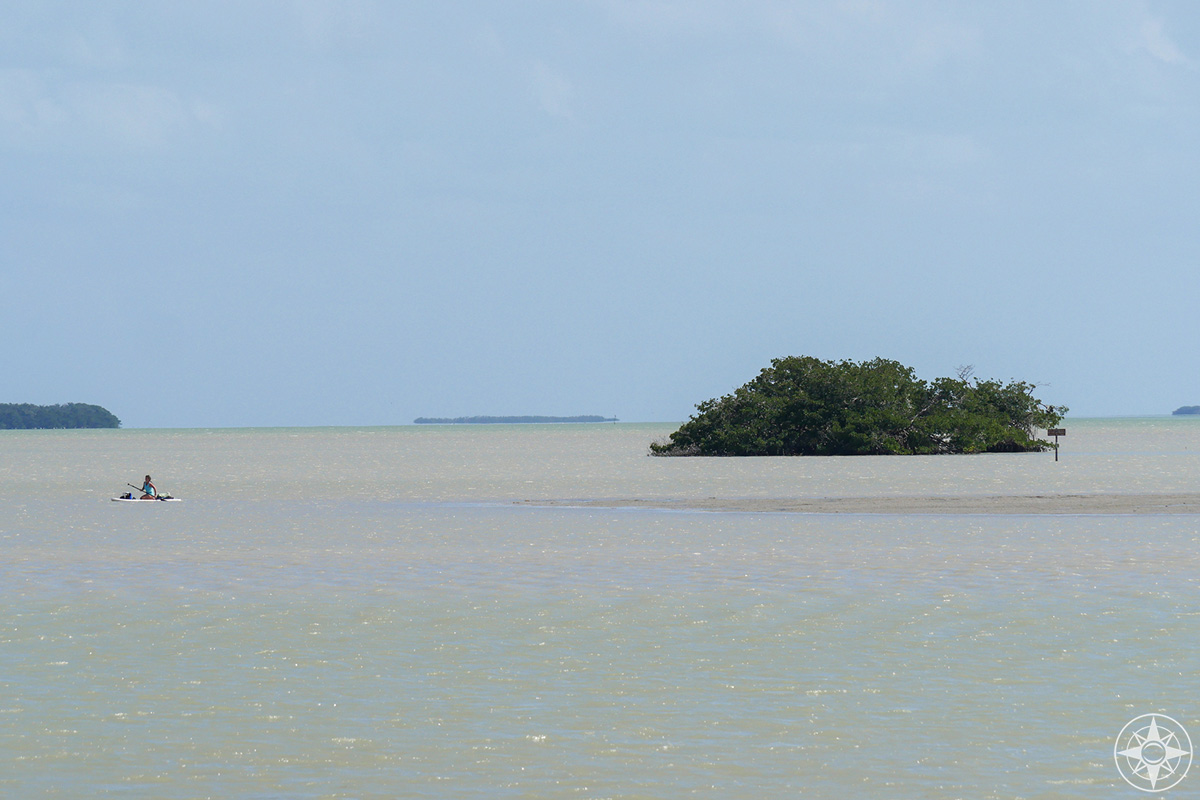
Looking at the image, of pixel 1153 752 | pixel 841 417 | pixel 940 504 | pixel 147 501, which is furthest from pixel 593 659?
pixel 841 417

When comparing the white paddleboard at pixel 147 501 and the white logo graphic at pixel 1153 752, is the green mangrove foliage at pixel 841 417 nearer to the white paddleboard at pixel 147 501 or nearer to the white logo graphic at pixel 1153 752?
the white paddleboard at pixel 147 501

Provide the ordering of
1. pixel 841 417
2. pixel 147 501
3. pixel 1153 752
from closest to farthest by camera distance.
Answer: pixel 1153 752 < pixel 147 501 < pixel 841 417

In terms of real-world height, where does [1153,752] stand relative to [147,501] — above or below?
below

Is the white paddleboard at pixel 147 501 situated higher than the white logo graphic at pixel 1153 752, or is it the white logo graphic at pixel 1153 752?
the white paddleboard at pixel 147 501

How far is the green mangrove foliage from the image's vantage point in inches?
3014

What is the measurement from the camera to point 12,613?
1727 cm

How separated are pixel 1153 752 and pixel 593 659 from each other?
5.43 meters

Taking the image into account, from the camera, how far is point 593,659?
1395 cm

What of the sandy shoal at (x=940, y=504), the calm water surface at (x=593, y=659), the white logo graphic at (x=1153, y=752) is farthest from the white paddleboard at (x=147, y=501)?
the white logo graphic at (x=1153, y=752)

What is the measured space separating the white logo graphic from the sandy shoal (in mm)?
22913

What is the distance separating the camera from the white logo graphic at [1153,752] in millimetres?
9477

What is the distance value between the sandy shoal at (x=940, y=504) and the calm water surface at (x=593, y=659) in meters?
4.98

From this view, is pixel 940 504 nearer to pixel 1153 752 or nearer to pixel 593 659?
pixel 593 659

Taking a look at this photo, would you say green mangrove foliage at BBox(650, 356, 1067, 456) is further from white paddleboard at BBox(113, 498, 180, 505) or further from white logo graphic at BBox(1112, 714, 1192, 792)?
Result: white logo graphic at BBox(1112, 714, 1192, 792)
